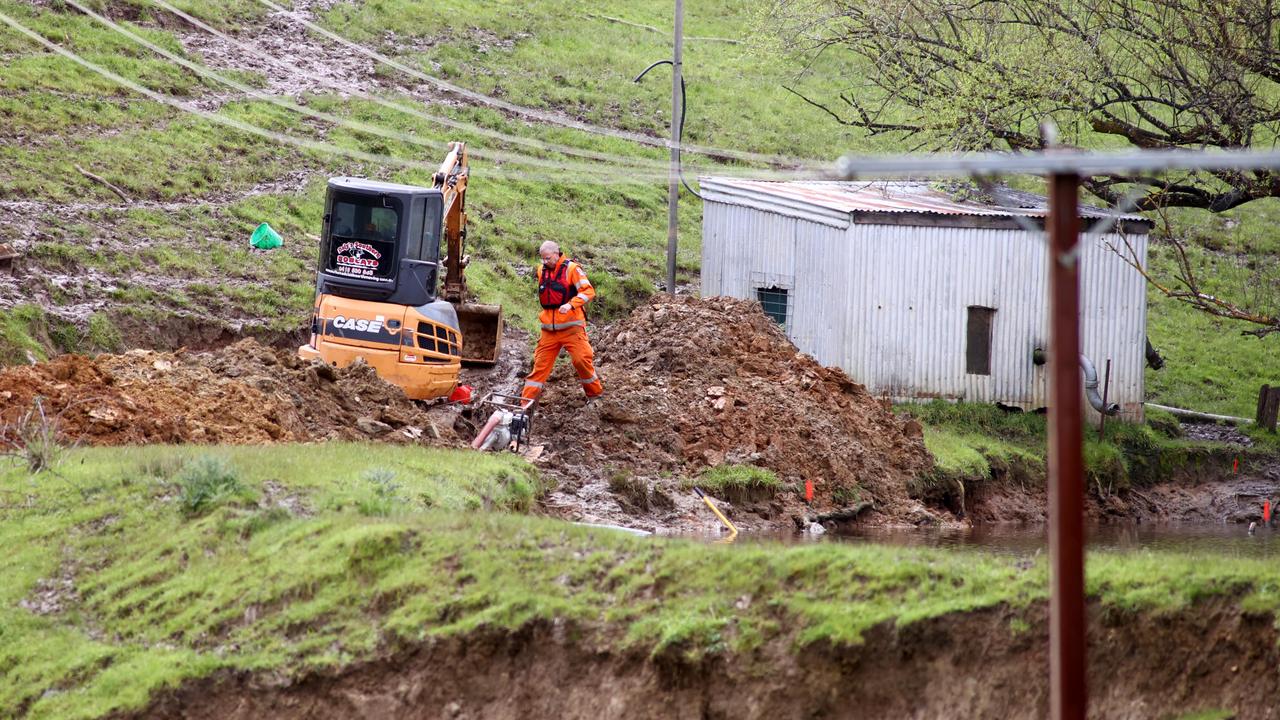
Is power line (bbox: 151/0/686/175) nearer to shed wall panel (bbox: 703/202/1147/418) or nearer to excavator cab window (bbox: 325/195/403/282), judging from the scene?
shed wall panel (bbox: 703/202/1147/418)

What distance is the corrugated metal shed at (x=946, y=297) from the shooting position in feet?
80.0

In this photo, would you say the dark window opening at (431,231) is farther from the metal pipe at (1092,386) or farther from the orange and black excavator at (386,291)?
the metal pipe at (1092,386)

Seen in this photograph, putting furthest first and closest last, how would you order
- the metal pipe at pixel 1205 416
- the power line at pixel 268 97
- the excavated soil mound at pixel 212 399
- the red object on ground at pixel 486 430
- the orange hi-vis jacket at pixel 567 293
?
the power line at pixel 268 97 → the metal pipe at pixel 1205 416 → the orange hi-vis jacket at pixel 567 293 → the red object on ground at pixel 486 430 → the excavated soil mound at pixel 212 399

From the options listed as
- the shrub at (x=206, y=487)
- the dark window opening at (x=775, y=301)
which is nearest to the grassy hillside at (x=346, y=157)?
the dark window opening at (x=775, y=301)

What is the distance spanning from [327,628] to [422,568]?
0.87m

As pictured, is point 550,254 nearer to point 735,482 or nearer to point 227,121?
point 735,482

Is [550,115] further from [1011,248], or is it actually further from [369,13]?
[1011,248]

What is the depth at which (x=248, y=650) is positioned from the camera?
11.4 meters

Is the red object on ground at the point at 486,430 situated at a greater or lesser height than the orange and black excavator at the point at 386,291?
lesser

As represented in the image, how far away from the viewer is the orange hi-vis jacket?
19.6 meters

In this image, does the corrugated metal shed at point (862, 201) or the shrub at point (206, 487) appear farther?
the corrugated metal shed at point (862, 201)

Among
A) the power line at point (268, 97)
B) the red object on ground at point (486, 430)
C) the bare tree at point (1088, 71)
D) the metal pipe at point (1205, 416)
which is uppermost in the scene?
the power line at point (268, 97)

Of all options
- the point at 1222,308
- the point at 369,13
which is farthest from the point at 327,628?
the point at 369,13

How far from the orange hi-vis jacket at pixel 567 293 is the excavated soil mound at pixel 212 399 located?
6.86 feet
